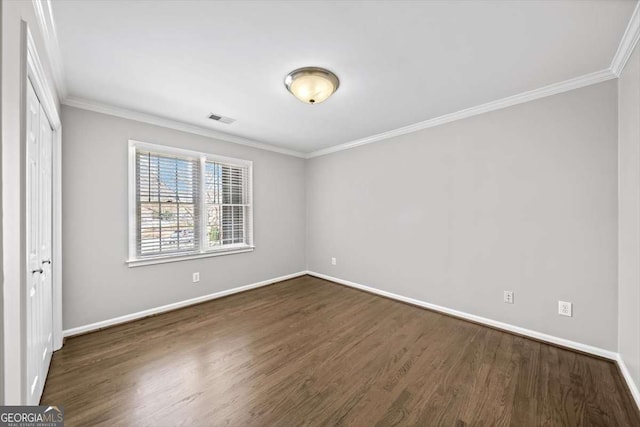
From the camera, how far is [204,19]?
160 centimetres

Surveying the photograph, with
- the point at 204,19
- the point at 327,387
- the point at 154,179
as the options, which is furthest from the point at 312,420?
the point at 154,179

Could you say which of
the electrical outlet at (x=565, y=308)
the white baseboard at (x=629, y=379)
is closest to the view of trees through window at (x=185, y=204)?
the electrical outlet at (x=565, y=308)

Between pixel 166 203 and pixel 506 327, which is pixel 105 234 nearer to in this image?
pixel 166 203

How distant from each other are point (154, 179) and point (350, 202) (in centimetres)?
293

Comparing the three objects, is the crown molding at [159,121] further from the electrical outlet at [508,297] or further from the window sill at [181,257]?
the electrical outlet at [508,297]

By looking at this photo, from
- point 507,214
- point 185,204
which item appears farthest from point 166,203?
point 507,214

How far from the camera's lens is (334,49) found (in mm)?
1901

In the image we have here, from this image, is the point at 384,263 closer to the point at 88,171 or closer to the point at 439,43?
the point at 439,43

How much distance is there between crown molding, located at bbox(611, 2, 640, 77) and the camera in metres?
1.60

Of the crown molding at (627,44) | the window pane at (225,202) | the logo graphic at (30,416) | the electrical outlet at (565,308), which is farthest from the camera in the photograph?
the window pane at (225,202)

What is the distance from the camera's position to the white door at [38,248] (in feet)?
4.78

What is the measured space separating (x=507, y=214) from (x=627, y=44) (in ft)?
5.11

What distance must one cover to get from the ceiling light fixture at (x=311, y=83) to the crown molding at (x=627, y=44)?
198 cm

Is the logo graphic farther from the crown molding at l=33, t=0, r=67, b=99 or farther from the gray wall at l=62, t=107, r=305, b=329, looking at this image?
the crown molding at l=33, t=0, r=67, b=99
